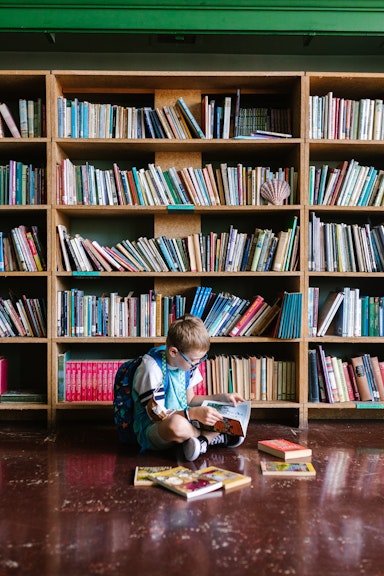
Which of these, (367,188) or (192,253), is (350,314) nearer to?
(367,188)

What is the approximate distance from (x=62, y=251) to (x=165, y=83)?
1250mm

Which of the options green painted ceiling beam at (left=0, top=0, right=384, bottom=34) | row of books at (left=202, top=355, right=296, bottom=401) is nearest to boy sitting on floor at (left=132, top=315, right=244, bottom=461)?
row of books at (left=202, top=355, right=296, bottom=401)

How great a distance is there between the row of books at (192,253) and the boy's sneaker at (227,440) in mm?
1070

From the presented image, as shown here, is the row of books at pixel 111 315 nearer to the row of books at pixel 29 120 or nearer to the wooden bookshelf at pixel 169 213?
the wooden bookshelf at pixel 169 213

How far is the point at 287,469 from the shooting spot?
247 centimetres

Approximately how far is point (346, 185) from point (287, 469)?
1.84m

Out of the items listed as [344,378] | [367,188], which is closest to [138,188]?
[367,188]

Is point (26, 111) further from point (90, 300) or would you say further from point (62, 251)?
point (90, 300)

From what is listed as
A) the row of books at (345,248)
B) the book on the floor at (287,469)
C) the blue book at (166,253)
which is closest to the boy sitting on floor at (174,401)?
the book on the floor at (287,469)

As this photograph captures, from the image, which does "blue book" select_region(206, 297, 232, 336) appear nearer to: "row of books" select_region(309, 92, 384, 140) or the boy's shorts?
the boy's shorts

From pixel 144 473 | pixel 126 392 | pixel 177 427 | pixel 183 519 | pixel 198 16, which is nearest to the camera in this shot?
pixel 183 519

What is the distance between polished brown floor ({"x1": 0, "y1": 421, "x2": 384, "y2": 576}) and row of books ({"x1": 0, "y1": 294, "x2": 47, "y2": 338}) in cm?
83

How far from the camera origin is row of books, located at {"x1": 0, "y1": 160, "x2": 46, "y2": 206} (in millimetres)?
3410

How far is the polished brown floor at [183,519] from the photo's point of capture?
166 cm
